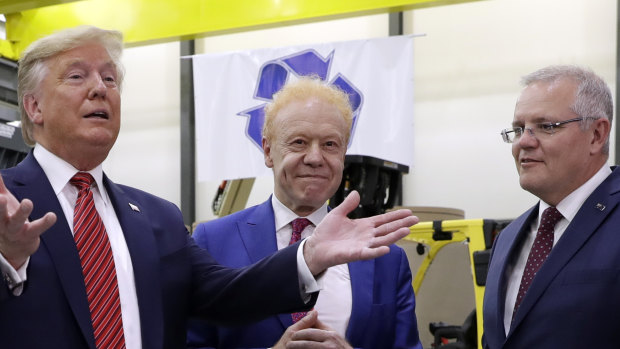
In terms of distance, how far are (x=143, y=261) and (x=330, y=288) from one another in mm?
720

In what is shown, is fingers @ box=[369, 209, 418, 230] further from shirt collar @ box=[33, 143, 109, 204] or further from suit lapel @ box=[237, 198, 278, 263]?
shirt collar @ box=[33, 143, 109, 204]

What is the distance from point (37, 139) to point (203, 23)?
646 cm

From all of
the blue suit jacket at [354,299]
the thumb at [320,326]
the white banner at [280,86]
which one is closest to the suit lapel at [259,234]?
the blue suit jacket at [354,299]

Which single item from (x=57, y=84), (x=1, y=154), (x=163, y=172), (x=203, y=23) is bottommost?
(x=163, y=172)

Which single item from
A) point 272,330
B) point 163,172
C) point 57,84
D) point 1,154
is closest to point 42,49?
point 57,84

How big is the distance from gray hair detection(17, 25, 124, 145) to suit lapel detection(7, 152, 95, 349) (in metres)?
0.24

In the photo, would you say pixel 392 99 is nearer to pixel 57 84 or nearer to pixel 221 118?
pixel 221 118

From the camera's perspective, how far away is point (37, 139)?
8.48ft

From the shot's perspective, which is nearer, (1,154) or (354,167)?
(1,154)

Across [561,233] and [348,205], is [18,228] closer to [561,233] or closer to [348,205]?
[348,205]

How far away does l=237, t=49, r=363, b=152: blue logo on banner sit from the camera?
8607mm

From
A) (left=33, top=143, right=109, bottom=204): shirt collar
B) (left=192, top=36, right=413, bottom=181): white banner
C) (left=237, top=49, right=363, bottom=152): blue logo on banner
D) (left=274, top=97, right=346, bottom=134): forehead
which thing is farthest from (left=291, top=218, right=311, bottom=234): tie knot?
(left=237, top=49, right=363, bottom=152): blue logo on banner

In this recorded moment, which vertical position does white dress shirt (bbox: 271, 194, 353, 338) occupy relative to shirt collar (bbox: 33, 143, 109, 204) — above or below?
below

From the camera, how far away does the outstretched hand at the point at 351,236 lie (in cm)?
235
